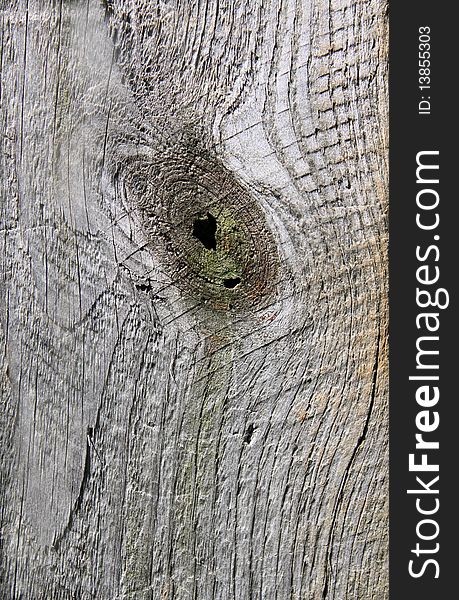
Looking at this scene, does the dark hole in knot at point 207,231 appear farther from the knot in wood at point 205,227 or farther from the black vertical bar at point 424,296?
the black vertical bar at point 424,296

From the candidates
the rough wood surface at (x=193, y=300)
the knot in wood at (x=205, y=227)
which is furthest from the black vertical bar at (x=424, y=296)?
the knot in wood at (x=205, y=227)

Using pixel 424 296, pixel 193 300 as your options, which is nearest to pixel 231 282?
pixel 193 300

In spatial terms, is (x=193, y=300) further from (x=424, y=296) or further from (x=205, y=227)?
(x=424, y=296)

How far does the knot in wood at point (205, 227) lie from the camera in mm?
954

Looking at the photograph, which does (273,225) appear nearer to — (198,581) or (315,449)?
(315,449)

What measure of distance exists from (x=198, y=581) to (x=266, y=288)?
16.4 inches

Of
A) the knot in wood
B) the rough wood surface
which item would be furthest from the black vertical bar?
the knot in wood

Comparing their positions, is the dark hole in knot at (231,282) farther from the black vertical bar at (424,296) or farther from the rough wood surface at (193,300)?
the black vertical bar at (424,296)

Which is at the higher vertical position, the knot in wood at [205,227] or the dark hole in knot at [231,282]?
the knot in wood at [205,227]

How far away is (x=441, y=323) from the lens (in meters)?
0.95

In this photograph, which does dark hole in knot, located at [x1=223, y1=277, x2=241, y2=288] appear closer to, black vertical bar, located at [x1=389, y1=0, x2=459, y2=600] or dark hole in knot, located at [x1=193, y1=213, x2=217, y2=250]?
dark hole in knot, located at [x1=193, y1=213, x2=217, y2=250]

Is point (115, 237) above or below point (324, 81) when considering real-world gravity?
below

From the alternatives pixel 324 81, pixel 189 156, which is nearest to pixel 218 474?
pixel 189 156

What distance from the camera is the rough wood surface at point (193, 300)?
95 centimetres
